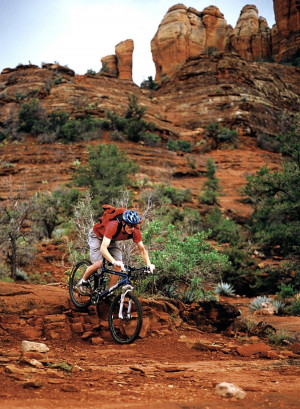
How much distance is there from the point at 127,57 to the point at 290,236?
66.0 metres

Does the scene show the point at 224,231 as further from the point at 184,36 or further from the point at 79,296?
the point at 184,36

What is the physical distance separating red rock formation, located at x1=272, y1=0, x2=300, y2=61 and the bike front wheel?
72639 mm

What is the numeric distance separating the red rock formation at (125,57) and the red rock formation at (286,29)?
2737 cm

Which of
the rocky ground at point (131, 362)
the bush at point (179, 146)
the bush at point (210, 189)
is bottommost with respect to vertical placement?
the rocky ground at point (131, 362)

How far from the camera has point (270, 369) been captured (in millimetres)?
3953

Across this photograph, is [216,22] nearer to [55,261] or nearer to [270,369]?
[55,261]

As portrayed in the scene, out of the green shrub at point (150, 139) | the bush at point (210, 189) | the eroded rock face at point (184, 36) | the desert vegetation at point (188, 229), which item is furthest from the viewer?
the eroded rock face at point (184, 36)

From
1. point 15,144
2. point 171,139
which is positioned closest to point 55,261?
point 15,144

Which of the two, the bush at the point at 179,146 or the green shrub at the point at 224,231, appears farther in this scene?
the bush at the point at 179,146

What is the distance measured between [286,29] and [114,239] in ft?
256

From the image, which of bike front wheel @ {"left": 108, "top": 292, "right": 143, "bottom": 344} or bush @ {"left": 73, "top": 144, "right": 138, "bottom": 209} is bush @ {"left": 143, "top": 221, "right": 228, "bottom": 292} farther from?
bush @ {"left": 73, "top": 144, "right": 138, "bottom": 209}

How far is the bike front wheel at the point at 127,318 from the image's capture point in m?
4.64

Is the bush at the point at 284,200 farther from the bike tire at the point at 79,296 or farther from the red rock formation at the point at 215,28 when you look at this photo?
the red rock formation at the point at 215,28

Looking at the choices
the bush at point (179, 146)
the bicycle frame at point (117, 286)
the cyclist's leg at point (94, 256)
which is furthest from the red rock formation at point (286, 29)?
the bicycle frame at point (117, 286)
